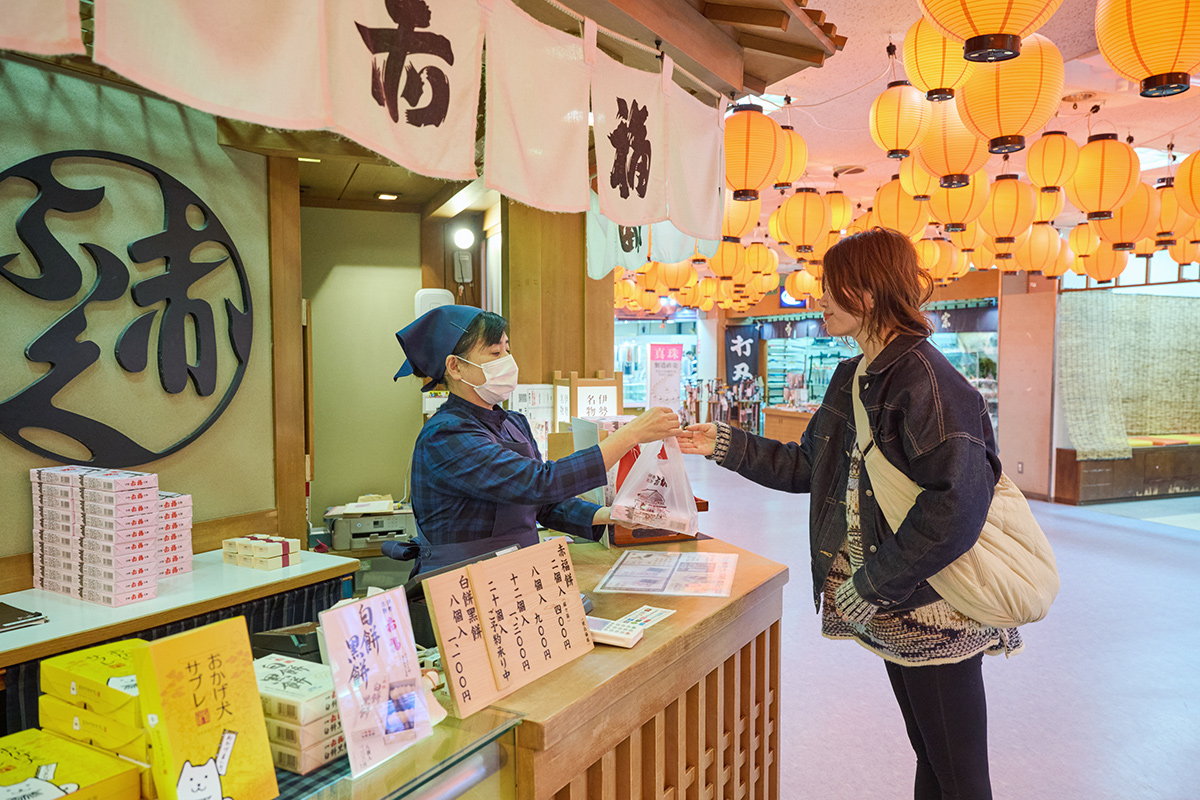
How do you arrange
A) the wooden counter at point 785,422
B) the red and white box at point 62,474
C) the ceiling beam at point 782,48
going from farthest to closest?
1. the wooden counter at point 785,422
2. the ceiling beam at point 782,48
3. the red and white box at point 62,474

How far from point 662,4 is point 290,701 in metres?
2.81

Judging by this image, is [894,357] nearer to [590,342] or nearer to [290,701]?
[290,701]

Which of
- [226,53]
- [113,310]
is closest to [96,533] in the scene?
[113,310]

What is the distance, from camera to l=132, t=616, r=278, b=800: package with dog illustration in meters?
0.98

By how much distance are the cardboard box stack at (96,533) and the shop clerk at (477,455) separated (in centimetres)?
87

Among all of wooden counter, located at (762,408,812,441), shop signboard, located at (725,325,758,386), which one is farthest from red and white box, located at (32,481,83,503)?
shop signboard, located at (725,325,758,386)

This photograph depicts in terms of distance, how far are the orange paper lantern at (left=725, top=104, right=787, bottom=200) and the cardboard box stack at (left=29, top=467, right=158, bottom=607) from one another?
3.34 m

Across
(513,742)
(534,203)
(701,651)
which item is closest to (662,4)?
(534,203)

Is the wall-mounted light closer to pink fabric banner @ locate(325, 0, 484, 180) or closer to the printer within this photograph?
the printer

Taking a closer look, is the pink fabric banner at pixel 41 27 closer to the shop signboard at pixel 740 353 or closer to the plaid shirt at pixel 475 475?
the plaid shirt at pixel 475 475

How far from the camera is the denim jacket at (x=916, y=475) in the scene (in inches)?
65.6

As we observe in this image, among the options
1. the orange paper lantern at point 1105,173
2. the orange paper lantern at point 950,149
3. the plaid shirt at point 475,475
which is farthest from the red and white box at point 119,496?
the orange paper lantern at point 1105,173

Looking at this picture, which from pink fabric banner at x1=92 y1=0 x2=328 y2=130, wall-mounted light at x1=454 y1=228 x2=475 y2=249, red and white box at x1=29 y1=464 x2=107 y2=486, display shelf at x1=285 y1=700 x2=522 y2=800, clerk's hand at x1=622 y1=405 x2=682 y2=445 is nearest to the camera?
display shelf at x1=285 y1=700 x2=522 y2=800

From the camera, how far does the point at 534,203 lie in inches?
88.5
